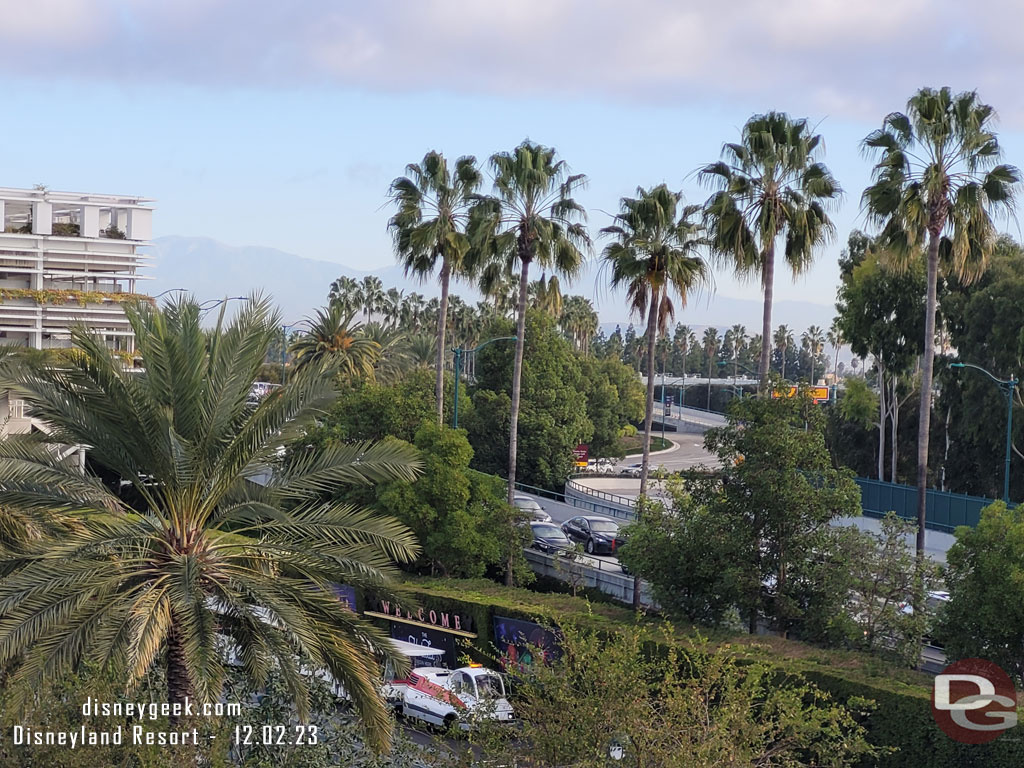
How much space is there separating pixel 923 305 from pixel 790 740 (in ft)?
160

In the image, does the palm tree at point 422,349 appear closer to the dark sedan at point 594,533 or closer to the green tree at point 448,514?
the dark sedan at point 594,533

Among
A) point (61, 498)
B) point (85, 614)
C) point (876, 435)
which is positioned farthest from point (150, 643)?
point (876, 435)

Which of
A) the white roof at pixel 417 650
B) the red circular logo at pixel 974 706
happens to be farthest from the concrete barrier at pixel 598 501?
the red circular logo at pixel 974 706

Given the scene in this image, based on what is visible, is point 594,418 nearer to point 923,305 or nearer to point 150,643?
point 923,305

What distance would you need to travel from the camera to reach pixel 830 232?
34000mm

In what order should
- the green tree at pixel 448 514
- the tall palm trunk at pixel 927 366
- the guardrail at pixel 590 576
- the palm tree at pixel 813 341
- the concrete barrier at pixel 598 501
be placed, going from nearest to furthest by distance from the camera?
the tall palm trunk at pixel 927 366 → the green tree at pixel 448 514 → the guardrail at pixel 590 576 → the concrete barrier at pixel 598 501 → the palm tree at pixel 813 341

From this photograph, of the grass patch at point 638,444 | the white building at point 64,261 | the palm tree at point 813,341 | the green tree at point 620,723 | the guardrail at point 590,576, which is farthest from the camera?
the palm tree at point 813,341

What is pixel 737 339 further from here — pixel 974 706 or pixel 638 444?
pixel 974 706

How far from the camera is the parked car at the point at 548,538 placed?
41.7 metres

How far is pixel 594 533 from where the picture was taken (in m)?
45.5

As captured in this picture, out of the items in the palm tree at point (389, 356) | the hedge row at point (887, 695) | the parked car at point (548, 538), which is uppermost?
the palm tree at point (389, 356)

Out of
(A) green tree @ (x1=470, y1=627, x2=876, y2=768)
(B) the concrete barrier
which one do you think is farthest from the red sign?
(A) green tree @ (x1=470, y1=627, x2=876, y2=768)

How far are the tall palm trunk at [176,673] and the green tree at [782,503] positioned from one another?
13.0m

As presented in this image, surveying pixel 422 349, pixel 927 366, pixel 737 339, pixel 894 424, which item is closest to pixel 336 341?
pixel 422 349
